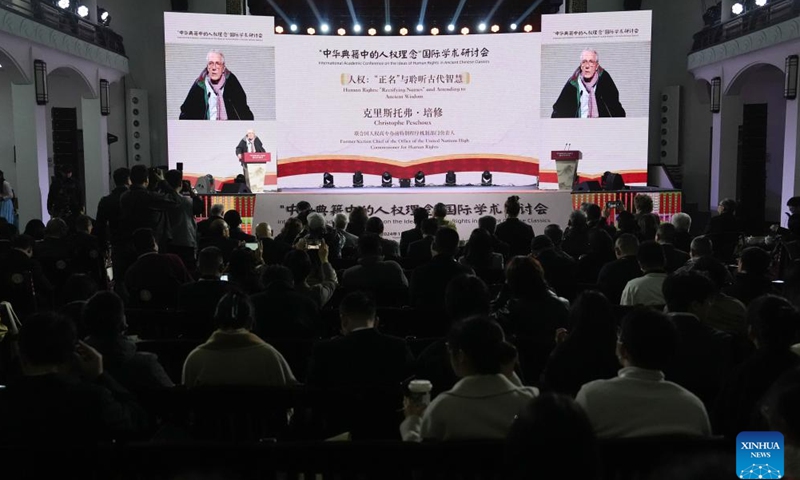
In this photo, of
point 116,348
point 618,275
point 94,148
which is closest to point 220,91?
point 94,148

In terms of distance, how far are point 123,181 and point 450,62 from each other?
8191mm

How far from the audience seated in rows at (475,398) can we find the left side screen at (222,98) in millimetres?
10907

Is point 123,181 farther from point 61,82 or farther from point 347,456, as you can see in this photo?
point 61,82

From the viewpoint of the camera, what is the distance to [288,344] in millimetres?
3322

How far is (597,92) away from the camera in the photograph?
13164 mm

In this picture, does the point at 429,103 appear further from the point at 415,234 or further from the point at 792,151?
the point at 415,234

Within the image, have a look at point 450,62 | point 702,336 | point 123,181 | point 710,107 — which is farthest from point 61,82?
point 702,336

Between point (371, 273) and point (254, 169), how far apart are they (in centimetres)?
724

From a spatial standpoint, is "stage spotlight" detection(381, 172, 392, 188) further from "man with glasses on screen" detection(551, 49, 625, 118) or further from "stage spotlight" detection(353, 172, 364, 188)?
"man with glasses on screen" detection(551, 49, 625, 118)

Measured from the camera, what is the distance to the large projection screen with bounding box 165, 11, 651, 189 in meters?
13.0

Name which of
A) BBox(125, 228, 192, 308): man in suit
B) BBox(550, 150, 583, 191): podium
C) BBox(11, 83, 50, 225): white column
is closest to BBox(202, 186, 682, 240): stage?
BBox(550, 150, 583, 191): podium

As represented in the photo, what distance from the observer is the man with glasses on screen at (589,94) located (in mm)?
13070


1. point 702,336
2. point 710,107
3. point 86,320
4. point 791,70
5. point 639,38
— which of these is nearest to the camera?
point 86,320

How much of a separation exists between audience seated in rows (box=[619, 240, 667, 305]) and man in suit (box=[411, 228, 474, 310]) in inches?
35.8
